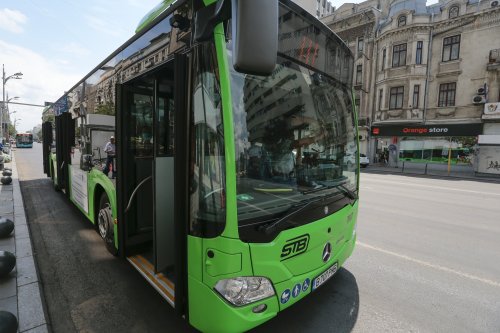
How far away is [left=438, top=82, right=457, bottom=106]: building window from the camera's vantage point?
78.5 ft

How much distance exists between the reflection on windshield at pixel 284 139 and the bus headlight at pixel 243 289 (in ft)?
1.50

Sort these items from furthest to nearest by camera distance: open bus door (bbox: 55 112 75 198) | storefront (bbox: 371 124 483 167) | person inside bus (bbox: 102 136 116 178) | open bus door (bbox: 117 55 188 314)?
storefront (bbox: 371 124 483 167) → open bus door (bbox: 55 112 75 198) → person inside bus (bbox: 102 136 116 178) → open bus door (bbox: 117 55 188 314)

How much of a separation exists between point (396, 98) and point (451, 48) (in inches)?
214

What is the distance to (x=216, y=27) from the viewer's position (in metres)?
2.13

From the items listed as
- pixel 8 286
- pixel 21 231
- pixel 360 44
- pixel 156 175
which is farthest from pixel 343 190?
pixel 360 44

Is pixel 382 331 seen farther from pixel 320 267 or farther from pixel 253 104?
pixel 253 104

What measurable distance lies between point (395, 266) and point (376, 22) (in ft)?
97.5

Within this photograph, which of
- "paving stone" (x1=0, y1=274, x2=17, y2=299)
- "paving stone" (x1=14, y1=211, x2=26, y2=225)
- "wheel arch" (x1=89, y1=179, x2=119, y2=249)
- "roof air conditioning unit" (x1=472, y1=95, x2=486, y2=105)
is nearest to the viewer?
"paving stone" (x1=0, y1=274, x2=17, y2=299)

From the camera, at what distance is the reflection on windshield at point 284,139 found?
227 centimetres

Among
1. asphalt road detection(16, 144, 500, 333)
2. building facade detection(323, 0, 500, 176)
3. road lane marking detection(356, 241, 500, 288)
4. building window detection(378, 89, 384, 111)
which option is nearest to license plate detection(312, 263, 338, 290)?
asphalt road detection(16, 144, 500, 333)

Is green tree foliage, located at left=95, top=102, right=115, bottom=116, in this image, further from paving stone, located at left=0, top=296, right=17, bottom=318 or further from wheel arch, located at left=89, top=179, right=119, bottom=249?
paving stone, located at left=0, top=296, right=17, bottom=318

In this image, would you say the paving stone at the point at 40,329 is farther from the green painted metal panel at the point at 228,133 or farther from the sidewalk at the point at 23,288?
the green painted metal panel at the point at 228,133

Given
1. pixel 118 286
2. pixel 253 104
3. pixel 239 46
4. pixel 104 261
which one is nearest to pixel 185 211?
pixel 253 104

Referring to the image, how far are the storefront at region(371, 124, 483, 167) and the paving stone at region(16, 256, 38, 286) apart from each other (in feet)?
89.2
